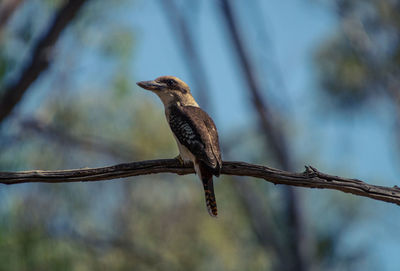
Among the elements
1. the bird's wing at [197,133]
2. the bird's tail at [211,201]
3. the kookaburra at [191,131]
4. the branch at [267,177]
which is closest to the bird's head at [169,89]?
the kookaburra at [191,131]

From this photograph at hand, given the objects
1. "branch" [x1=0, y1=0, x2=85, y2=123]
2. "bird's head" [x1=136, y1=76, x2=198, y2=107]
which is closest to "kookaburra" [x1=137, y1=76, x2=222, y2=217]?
"bird's head" [x1=136, y1=76, x2=198, y2=107]

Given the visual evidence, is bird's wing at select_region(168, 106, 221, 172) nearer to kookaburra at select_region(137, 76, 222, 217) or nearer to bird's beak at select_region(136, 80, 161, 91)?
kookaburra at select_region(137, 76, 222, 217)

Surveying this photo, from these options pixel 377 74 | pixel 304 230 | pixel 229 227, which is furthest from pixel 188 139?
pixel 377 74

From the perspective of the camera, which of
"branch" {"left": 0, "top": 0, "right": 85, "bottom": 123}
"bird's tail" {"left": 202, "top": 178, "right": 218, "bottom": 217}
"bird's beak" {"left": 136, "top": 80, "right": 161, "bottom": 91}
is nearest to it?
"bird's tail" {"left": 202, "top": 178, "right": 218, "bottom": 217}

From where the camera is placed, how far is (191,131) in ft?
14.5

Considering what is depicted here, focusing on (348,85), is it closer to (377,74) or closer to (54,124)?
(377,74)

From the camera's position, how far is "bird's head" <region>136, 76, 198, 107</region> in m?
5.07

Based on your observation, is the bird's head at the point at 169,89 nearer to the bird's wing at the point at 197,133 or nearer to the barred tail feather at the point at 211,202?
the bird's wing at the point at 197,133

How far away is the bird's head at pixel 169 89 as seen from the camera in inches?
200

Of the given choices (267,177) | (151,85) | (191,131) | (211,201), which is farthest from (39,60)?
(267,177)

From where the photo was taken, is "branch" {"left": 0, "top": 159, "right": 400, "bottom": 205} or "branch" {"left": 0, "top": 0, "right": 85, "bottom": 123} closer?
"branch" {"left": 0, "top": 159, "right": 400, "bottom": 205}

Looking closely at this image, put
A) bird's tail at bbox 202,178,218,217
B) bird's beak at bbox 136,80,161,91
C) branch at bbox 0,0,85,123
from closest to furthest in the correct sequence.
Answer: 1. bird's tail at bbox 202,178,218,217
2. bird's beak at bbox 136,80,161,91
3. branch at bbox 0,0,85,123

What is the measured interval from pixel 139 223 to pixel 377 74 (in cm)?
545

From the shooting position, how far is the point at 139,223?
1072cm
